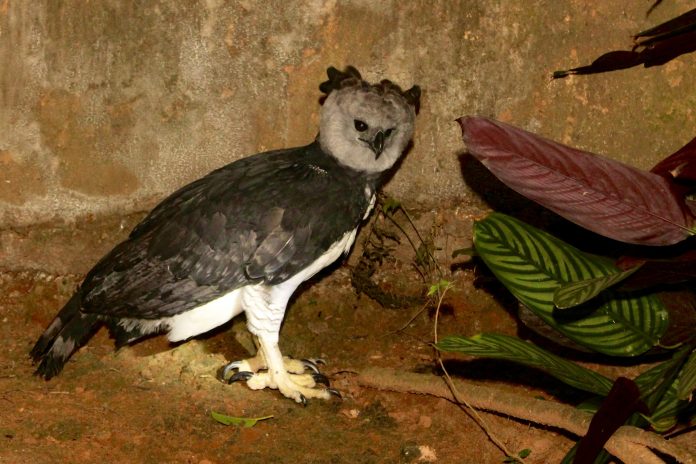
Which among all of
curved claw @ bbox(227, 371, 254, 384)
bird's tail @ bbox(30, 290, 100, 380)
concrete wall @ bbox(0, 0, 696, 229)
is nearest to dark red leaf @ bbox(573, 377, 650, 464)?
concrete wall @ bbox(0, 0, 696, 229)

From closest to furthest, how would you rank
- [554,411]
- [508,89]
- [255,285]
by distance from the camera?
[554,411] < [255,285] < [508,89]

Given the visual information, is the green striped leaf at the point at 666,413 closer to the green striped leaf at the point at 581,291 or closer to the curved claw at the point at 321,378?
the green striped leaf at the point at 581,291

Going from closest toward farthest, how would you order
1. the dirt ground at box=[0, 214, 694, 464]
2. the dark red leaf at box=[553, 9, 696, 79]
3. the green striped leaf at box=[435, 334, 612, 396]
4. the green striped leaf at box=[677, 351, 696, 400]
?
1. the green striped leaf at box=[677, 351, 696, 400]
2. the green striped leaf at box=[435, 334, 612, 396]
3. the dirt ground at box=[0, 214, 694, 464]
4. the dark red leaf at box=[553, 9, 696, 79]

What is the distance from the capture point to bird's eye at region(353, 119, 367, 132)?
3.14 m

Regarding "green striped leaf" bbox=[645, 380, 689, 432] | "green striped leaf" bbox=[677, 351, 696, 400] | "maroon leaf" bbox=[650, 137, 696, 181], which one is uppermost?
"maroon leaf" bbox=[650, 137, 696, 181]

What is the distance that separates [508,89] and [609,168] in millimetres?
879

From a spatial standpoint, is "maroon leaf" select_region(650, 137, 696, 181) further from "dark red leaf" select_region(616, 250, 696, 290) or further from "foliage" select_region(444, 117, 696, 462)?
"dark red leaf" select_region(616, 250, 696, 290)

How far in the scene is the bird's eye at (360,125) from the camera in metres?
3.14

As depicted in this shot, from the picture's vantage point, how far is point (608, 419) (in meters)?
2.47

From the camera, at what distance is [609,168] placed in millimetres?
2588

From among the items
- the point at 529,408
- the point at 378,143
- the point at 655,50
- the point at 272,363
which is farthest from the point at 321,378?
the point at 655,50

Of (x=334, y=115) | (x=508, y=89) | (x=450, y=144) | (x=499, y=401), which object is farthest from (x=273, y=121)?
(x=499, y=401)

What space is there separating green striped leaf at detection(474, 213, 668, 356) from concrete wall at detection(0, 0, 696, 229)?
2.62ft

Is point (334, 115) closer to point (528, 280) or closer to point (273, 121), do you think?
point (273, 121)
